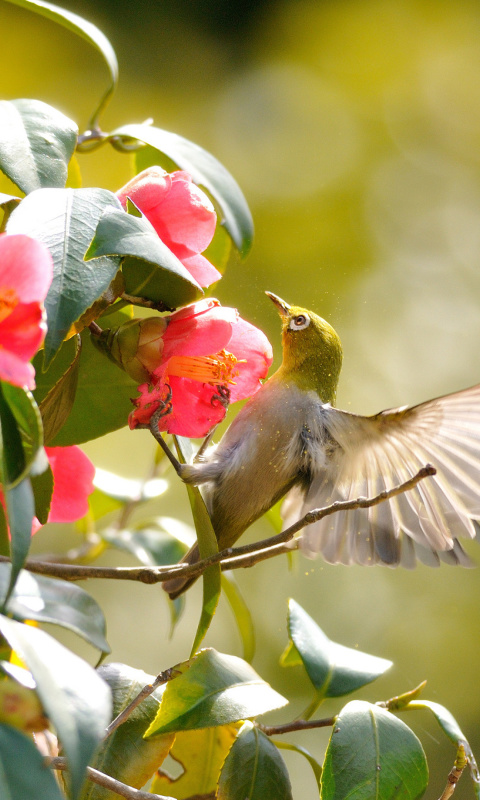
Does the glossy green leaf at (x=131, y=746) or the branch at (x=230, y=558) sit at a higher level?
the branch at (x=230, y=558)

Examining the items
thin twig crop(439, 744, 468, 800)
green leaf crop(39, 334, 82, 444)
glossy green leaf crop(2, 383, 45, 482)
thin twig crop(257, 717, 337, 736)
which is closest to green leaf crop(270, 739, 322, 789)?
thin twig crop(257, 717, 337, 736)

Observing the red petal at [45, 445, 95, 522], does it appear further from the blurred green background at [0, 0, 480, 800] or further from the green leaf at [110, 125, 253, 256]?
Result: the blurred green background at [0, 0, 480, 800]

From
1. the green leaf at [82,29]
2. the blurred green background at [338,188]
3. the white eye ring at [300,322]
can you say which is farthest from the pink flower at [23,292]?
the blurred green background at [338,188]

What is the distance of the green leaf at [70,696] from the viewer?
33cm

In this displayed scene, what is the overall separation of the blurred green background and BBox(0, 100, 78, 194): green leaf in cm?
85

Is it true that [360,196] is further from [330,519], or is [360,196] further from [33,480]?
[33,480]

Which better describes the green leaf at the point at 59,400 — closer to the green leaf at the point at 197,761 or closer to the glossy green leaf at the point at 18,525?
the glossy green leaf at the point at 18,525

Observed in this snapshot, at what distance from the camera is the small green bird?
86 centimetres

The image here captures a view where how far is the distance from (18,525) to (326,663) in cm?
51

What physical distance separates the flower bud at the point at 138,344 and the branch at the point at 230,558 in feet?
0.50

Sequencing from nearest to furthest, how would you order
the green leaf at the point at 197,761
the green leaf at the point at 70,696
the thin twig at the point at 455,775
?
1. the green leaf at the point at 70,696
2. the thin twig at the point at 455,775
3. the green leaf at the point at 197,761

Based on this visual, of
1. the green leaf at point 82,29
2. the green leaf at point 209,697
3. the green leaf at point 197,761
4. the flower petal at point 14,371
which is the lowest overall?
the green leaf at point 197,761

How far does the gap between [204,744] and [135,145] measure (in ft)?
1.99

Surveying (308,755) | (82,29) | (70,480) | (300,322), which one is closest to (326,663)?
(308,755)
